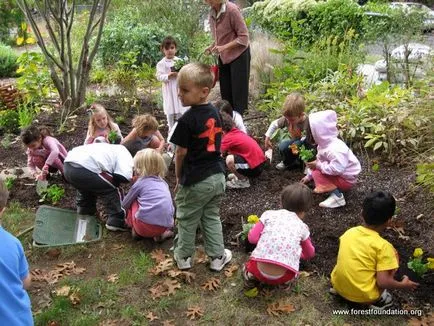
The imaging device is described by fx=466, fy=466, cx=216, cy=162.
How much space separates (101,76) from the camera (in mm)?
9750

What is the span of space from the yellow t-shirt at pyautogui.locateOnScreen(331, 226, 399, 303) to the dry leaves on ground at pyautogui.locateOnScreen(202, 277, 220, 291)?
945 mm

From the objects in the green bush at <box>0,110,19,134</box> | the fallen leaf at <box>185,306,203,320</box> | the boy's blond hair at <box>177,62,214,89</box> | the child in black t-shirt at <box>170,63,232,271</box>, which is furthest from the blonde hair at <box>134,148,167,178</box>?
the green bush at <box>0,110,19,134</box>

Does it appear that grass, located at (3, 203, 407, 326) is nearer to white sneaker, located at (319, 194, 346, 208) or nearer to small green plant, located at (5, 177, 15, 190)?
white sneaker, located at (319, 194, 346, 208)

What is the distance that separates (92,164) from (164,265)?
3.76 ft

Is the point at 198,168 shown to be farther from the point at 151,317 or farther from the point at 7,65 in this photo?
the point at 7,65

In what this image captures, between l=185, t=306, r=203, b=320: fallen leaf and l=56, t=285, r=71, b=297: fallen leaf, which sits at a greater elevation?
l=56, t=285, r=71, b=297: fallen leaf

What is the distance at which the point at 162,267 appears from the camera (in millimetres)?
3799

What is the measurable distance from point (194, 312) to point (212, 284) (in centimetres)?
34

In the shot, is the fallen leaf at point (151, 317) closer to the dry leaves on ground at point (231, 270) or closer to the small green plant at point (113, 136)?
the dry leaves on ground at point (231, 270)

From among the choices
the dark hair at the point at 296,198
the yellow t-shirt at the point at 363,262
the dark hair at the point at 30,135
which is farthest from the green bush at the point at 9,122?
the yellow t-shirt at the point at 363,262

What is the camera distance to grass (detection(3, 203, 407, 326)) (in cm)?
326

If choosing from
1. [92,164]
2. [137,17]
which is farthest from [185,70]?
[137,17]

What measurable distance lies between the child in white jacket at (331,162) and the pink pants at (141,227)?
5.21ft

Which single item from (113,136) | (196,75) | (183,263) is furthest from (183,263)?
(113,136)
